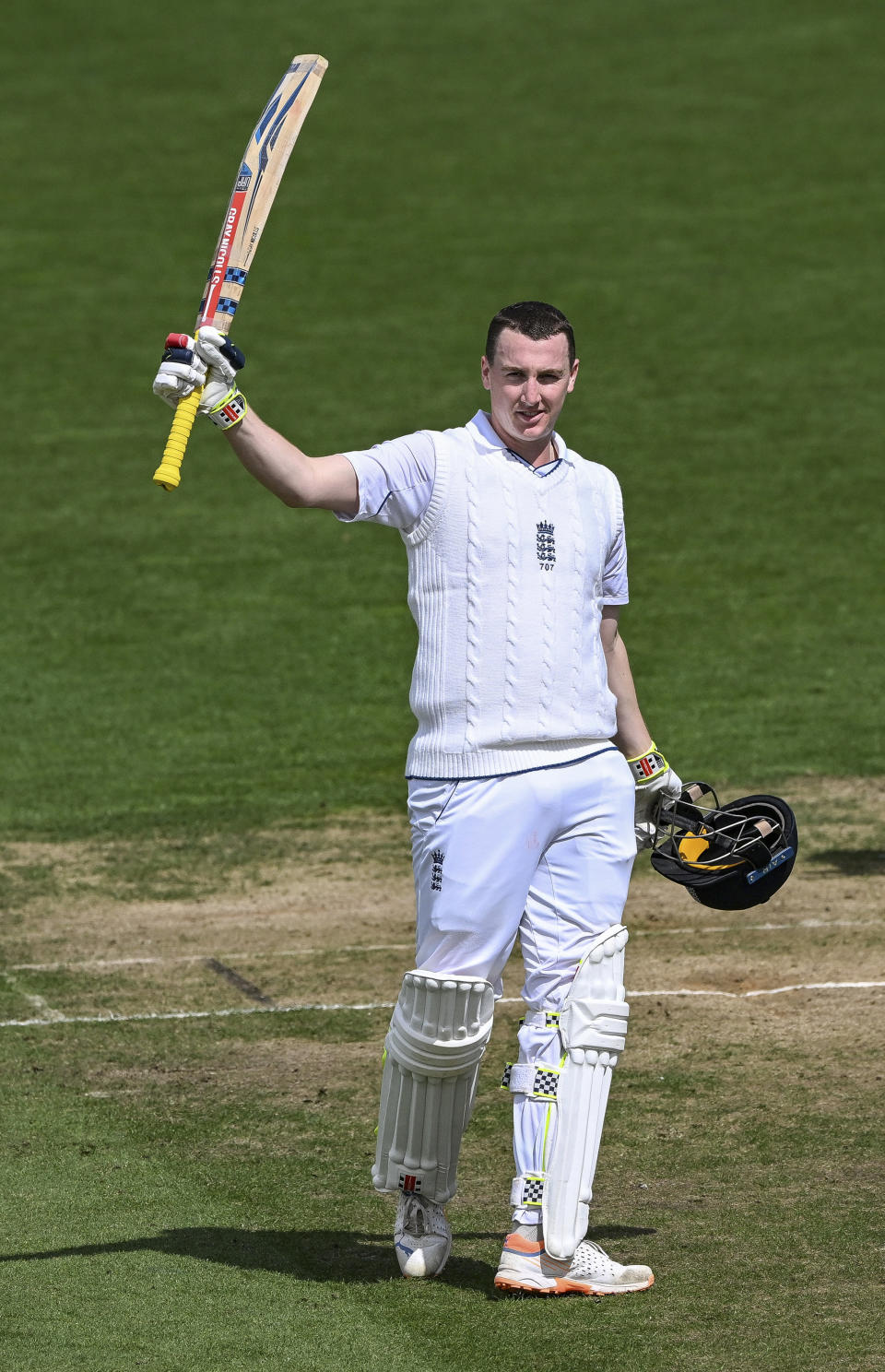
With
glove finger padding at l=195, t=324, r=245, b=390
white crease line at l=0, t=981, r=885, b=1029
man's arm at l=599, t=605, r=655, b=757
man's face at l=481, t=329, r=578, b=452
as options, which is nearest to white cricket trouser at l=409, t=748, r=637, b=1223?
man's arm at l=599, t=605, r=655, b=757

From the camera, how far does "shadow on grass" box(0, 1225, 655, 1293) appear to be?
5.45 m

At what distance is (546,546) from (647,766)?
0.90 metres

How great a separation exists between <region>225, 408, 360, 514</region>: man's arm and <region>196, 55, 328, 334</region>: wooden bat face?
0.40 m

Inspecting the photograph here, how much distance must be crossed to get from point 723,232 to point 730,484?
6.96 m

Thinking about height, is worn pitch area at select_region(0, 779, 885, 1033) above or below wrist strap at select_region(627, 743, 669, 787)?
below

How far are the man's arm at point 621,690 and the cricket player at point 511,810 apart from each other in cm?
22

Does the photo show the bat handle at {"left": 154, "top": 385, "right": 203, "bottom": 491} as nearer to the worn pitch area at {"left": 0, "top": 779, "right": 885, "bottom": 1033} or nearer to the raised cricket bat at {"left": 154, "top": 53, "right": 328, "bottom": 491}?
the raised cricket bat at {"left": 154, "top": 53, "right": 328, "bottom": 491}

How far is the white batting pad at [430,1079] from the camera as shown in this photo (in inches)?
207

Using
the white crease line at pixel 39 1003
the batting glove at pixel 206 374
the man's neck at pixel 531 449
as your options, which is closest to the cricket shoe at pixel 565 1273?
the man's neck at pixel 531 449

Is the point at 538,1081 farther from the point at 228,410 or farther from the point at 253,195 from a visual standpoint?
the point at 253,195

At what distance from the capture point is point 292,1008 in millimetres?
7855

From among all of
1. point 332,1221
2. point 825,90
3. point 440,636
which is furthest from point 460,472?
point 825,90

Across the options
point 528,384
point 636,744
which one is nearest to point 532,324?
point 528,384

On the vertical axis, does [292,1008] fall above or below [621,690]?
below
